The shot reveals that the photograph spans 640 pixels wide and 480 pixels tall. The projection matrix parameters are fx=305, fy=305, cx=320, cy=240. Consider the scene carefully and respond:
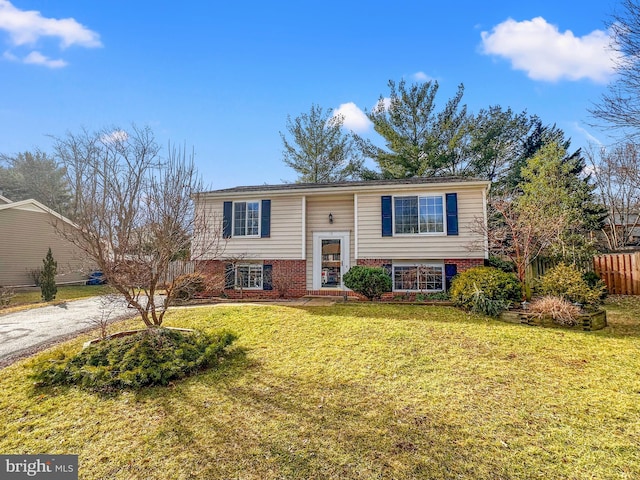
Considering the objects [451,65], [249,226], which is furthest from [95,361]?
[451,65]

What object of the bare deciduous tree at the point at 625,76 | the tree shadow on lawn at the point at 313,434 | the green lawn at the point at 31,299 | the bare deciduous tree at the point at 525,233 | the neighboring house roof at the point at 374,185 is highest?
the bare deciduous tree at the point at 625,76

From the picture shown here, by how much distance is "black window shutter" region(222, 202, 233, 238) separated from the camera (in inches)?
507

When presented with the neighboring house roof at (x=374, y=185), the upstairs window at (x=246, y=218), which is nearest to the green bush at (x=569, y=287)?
the neighboring house roof at (x=374, y=185)

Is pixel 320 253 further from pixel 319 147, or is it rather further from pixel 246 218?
pixel 319 147

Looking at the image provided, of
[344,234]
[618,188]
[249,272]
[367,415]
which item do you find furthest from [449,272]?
[618,188]

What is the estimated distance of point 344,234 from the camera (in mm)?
12648

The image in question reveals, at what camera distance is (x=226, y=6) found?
8852 millimetres

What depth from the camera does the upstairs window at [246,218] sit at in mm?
12914

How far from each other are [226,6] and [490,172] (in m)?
19.8

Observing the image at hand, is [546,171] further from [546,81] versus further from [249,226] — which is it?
[249,226]

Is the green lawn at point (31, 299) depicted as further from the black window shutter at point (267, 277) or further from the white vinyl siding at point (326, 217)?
the white vinyl siding at point (326, 217)

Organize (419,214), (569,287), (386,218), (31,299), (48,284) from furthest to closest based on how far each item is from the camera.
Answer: (31,299)
(48,284)
(386,218)
(419,214)
(569,287)

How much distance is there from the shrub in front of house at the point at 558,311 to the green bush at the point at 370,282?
418cm

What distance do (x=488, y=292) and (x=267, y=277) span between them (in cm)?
806
